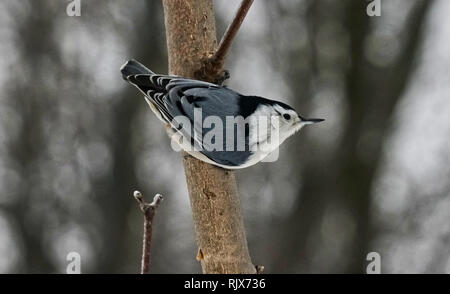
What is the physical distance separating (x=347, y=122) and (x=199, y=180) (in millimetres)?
3653

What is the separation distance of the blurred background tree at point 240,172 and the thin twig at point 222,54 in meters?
3.06

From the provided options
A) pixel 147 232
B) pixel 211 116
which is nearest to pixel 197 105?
pixel 211 116

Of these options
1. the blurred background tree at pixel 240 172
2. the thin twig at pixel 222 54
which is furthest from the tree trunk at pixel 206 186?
the blurred background tree at pixel 240 172

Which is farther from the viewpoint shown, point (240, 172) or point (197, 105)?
point (240, 172)

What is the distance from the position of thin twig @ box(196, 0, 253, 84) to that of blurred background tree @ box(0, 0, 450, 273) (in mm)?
3061

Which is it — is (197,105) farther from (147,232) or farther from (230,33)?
(147,232)

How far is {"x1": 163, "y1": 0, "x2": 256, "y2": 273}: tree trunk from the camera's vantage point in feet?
5.22

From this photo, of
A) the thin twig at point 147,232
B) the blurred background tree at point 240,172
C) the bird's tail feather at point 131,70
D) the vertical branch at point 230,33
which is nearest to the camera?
the thin twig at point 147,232

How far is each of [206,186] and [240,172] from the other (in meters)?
3.28

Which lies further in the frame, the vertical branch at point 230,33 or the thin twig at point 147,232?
the vertical branch at point 230,33

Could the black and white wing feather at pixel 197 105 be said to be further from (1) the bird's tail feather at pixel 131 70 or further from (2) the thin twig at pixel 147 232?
(2) the thin twig at pixel 147 232

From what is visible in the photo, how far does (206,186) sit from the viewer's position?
1647mm

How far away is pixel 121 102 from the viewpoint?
18.0ft

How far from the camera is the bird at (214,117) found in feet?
5.37
